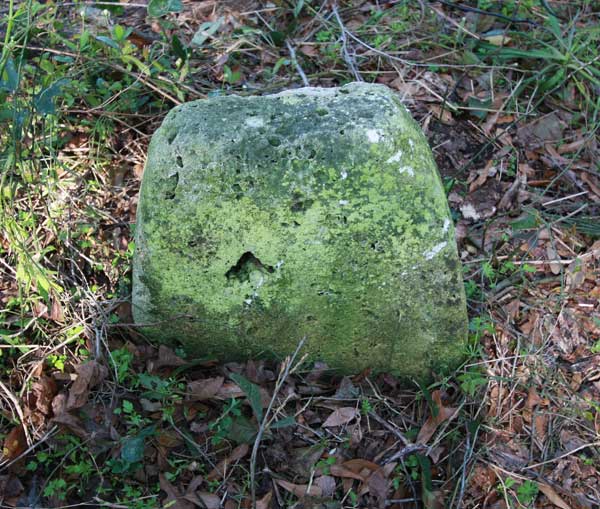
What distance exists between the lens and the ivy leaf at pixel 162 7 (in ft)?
9.64

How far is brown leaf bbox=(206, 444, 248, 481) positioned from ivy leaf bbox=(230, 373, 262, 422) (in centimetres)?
13

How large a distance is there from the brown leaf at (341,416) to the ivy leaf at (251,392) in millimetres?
280

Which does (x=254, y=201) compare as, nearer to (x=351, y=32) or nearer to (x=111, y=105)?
(x=111, y=105)

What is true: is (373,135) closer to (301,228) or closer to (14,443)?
(301,228)

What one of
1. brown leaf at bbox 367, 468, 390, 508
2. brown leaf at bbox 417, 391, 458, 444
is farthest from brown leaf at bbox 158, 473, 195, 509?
brown leaf at bbox 417, 391, 458, 444

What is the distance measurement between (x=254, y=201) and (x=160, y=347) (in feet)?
2.06

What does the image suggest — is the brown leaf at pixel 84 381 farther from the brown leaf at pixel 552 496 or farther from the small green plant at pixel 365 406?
the brown leaf at pixel 552 496

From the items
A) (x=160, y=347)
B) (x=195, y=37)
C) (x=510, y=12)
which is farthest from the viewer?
(x=510, y=12)

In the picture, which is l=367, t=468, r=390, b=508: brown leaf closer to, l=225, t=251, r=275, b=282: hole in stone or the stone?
the stone

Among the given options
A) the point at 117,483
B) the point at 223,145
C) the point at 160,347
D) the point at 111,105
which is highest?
the point at 223,145

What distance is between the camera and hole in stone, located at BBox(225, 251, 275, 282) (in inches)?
84.5

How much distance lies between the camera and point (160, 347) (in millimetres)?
2295

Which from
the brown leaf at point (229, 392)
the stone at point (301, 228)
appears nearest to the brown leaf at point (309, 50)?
the stone at point (301, 228)

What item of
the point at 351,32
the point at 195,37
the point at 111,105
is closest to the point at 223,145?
the point at 111,105
